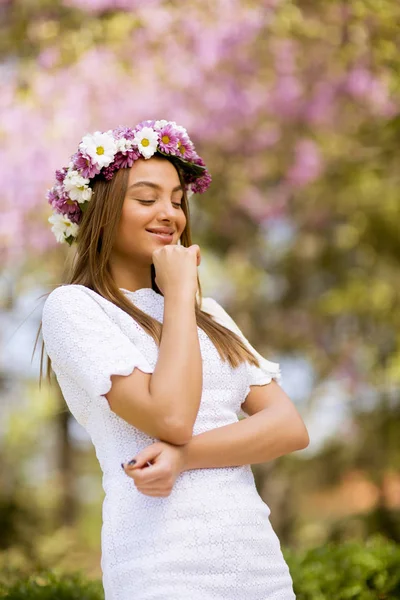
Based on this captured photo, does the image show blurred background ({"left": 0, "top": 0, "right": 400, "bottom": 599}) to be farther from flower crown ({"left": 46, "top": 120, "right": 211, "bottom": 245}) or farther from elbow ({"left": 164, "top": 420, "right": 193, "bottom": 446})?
elbow ({"left": 164, "top": 420, "right": 193, "bottom": 446})

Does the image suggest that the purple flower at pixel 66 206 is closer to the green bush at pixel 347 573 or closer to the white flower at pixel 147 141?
the white flower at pixel 147 141

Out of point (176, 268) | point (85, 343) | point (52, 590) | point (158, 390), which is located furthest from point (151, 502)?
point (52, 590)

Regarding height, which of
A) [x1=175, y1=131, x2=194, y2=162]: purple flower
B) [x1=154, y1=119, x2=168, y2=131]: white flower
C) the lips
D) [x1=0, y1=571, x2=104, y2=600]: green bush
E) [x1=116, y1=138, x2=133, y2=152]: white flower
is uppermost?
[x1=154, y1=119, x2=168, y2=131]: white flower

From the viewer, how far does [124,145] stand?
95.3 inches

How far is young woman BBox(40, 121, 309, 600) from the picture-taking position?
1986mm

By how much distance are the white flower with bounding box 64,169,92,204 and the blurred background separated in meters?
4.53

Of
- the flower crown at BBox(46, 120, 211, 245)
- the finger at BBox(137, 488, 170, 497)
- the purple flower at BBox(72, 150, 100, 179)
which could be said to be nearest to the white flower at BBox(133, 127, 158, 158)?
the flower crown at BBox(46, 120, 211, 245)

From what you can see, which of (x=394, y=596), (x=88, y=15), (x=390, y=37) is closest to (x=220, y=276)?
(x=88, y=15)

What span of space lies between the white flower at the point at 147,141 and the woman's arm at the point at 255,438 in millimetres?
734

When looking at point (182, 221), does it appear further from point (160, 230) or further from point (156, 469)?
point (156, 469)

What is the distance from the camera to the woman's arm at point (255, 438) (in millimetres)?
2078

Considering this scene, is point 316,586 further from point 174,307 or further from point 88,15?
point 88,15

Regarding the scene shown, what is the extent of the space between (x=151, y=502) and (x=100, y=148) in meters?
1.00

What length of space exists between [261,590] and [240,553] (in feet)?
0.37
